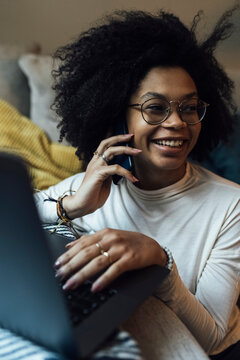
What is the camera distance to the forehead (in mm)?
975

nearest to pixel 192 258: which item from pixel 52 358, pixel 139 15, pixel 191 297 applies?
pixel 191 297

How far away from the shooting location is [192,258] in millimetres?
980

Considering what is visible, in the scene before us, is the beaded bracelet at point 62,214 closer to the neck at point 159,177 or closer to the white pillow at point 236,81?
the neck at point 159,177

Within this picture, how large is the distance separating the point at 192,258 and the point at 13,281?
60cm

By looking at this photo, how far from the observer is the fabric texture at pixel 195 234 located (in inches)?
32.8

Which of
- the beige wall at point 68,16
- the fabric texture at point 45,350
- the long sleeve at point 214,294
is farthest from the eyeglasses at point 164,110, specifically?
the fabric texture at point 45,350

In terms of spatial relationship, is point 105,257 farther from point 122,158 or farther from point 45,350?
point 122,158

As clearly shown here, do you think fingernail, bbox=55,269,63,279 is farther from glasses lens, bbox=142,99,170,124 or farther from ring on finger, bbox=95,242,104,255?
glasses lens, bbox=142,99,170,124

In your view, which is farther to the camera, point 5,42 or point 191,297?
point 5,42

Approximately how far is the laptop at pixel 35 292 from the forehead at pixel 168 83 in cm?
55

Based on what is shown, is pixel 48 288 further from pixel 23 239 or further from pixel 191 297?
pixel 191 297

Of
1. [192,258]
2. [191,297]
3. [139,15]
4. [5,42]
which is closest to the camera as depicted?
[191,297]

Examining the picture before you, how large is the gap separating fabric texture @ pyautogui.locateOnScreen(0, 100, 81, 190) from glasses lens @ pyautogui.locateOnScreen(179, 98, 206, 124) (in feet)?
2.41

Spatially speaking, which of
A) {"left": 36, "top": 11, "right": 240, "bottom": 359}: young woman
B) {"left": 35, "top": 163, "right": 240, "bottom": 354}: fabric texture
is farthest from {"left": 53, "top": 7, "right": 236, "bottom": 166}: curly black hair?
{"left": 35, "top": 163, "right": 240, "bottom": 354}: fabric texture
